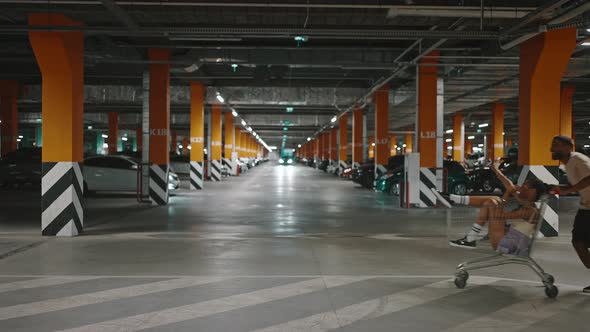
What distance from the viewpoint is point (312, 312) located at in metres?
6.30

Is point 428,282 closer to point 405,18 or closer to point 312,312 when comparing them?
point 312,312

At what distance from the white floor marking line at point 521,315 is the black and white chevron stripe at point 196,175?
72.9ft

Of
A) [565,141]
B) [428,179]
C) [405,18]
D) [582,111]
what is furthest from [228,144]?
[565,141]

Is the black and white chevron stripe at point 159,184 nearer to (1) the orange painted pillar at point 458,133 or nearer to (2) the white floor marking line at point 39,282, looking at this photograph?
(2) the white floor marking line at point 39,282

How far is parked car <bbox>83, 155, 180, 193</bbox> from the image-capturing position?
75.4 ft

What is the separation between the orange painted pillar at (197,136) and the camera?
92.3 feet

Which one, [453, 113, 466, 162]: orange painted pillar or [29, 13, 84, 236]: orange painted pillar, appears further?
[453, 113, 466, 162]: orange painted pillar

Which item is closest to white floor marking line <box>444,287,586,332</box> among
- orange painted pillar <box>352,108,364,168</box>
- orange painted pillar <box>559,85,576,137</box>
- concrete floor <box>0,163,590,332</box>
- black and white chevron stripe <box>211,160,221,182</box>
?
concrete floor <box>0,163,590,332</box>

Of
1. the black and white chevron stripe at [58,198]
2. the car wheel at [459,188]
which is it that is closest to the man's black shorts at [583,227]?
the black and white chevron stripe at [58,198]

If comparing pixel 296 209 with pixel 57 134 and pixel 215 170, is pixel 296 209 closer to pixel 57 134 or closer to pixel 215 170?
pixel 57 134

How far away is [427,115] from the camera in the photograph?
63.9ft

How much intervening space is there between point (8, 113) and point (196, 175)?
382 inches

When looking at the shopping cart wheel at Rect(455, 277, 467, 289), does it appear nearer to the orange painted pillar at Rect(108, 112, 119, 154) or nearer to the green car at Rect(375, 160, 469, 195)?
the green car at Rect(375, 160, 469, 195)

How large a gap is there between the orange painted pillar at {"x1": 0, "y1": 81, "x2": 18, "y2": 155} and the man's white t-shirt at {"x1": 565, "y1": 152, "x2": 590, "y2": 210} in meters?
27.7
